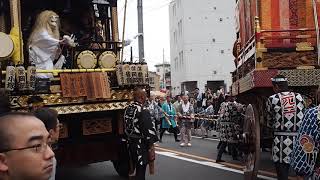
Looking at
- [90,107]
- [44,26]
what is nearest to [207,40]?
[44,26]

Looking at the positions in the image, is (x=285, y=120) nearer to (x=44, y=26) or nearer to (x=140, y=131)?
(x=140, y=131)

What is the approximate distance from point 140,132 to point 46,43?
8.75 feet

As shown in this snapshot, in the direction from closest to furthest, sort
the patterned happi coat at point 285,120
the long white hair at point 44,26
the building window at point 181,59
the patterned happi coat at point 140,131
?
the patterned happi coat at point 285,120 → the patterned happi coat at point 140,131 → the long white hair at point 44,26 → the building window at point 181,59

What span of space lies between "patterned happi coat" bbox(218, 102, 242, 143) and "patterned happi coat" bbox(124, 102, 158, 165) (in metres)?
3.47

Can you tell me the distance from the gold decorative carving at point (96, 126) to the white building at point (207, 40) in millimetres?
33989

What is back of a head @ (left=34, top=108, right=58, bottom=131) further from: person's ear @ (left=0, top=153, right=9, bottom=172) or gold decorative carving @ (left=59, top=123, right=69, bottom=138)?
gold decorative carving @ (left=59, top=123, right=69, bottom=138)

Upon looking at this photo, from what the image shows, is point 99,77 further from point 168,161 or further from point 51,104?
point 168,161

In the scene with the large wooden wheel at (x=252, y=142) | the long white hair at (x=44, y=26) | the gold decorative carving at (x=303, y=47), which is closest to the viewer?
the large wooden wheel at (x=252, y=142)

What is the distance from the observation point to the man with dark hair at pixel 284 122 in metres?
6.41

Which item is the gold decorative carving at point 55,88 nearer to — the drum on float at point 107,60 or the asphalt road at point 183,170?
the drum on float at point 107,60

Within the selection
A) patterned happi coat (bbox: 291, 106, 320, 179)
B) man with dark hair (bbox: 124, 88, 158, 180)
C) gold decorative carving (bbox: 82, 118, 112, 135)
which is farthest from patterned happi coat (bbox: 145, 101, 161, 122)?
patterned happi coat (bbox: 291, 106, 320, 179)

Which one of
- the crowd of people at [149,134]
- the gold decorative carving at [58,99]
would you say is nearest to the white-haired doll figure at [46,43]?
the gold decorative carving at [58,99]

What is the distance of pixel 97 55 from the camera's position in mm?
8484

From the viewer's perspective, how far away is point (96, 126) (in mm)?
8164
